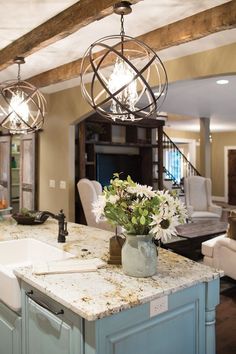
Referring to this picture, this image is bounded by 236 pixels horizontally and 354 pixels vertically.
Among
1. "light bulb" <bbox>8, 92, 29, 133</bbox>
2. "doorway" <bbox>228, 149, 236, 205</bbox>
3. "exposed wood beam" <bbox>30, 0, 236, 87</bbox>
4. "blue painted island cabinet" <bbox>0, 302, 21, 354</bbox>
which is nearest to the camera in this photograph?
"blue painted island cabinet" <bbox>0, 302, 21, 354</bbox>

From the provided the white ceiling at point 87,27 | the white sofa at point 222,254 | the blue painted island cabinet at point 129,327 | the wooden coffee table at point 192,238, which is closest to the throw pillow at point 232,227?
the white sofa at point 222,254

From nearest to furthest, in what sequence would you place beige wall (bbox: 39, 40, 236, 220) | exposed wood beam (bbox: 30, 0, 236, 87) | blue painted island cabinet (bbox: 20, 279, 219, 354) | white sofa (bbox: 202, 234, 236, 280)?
blue painted island cabinet (bbox: 20, 279, 219, 354) → exposed wood beam (bbox: 30, 0, 236, 87) → white sofa (bbox: 202, 234, 236, 280) → beige wall (bbox: 39, 40, 236, 220)

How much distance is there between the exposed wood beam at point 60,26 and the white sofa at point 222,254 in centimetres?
270

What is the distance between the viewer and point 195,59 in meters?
3.66

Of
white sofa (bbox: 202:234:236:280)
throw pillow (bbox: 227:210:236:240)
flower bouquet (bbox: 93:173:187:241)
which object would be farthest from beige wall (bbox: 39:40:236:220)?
flower bouquet (bbox: 93:173:187:241)

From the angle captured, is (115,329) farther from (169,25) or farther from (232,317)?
(169,25)

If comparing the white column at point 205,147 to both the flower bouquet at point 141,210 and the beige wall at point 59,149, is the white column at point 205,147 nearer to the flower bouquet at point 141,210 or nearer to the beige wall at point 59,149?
the beige wall at point 59,149

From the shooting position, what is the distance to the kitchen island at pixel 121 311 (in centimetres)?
139

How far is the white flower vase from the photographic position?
5.48 feet

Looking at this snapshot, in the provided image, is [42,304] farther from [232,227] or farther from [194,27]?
[232,227]

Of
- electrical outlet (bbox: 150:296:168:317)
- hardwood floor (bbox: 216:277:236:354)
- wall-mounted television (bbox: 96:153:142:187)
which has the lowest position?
hardwood floor (bbox: 216:277:236:354)

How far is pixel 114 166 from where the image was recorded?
6883mm

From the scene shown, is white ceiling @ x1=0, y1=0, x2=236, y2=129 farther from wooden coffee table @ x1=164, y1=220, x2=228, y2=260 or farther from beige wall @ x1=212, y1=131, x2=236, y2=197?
beige wall @ x1=212, y1=131, x2=236, y2=197

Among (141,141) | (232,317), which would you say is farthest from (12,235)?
(141,141)
